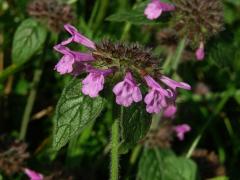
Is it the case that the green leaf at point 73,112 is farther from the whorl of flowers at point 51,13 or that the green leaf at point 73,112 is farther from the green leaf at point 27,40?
the whorl of flowers at point 51,13

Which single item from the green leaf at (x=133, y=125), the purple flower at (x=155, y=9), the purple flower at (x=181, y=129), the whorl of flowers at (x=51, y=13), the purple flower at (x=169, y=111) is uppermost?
the whorl of flowers at (x=51, y=13)

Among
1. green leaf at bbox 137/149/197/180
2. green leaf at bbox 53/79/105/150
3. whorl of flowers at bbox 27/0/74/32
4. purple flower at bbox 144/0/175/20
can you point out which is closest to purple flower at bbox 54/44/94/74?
green leaf at bbox 53/79/105/150

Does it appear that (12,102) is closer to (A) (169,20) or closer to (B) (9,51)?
(B) (9,51)

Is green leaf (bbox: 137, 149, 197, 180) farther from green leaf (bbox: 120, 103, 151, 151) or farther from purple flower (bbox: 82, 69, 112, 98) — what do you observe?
purple flower (bbox: 82, 69, 112, 98)

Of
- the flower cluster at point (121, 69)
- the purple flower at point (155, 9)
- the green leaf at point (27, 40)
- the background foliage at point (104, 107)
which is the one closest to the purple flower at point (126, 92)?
the flower cluster at point (121, 69)

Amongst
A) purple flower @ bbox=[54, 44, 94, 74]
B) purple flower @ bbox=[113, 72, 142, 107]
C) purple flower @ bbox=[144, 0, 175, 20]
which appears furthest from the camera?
purple flower @ bbox=[144, 0, 175, 20]

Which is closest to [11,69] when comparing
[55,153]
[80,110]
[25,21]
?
[25,21]
